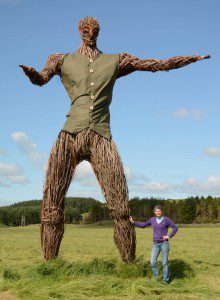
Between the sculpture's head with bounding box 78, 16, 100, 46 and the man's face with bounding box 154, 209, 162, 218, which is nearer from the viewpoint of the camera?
the sculpture's head with bounding box 78, 16, 100, 46

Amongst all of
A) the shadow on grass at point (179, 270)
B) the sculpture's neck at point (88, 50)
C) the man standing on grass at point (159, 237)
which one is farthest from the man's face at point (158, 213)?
the sculpture's neck at point (88, 50)

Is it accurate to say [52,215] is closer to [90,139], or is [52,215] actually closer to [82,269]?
[82,269]

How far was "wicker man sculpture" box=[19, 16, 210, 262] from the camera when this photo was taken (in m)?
6.18

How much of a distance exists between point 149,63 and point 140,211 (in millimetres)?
51924

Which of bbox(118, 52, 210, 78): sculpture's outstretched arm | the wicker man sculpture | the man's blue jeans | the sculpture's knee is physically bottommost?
the man's blue jeans

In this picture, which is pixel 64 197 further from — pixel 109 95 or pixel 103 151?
pixel 109 95

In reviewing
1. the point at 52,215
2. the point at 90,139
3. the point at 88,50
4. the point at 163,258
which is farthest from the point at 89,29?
the point at 163,258

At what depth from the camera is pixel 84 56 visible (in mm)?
6590

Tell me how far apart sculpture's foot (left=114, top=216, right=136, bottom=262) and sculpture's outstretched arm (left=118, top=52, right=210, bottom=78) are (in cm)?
214

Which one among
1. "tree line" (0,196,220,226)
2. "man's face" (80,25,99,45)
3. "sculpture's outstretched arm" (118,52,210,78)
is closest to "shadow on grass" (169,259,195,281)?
"sculpture's outstretched arm" (118,52,210,78)

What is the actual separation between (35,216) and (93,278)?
71390mm

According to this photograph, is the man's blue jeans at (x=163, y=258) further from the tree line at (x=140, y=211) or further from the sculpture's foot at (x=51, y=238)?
the tree line at (x=140, y=211)

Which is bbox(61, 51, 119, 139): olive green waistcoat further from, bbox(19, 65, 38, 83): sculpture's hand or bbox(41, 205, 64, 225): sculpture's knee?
bbox(41, 205, 64, 225): sculpture's knee

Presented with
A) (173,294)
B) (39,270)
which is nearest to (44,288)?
(39,270)
